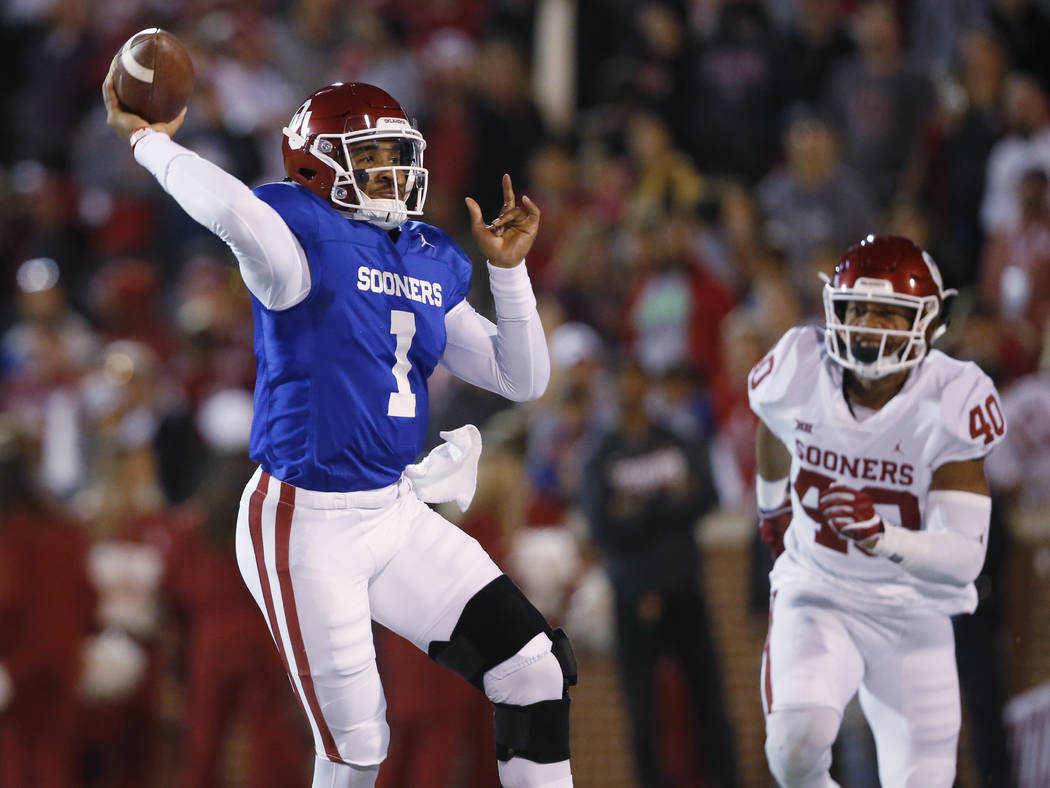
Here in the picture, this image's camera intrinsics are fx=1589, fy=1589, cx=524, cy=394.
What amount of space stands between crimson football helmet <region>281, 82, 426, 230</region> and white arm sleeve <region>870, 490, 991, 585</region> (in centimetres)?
153

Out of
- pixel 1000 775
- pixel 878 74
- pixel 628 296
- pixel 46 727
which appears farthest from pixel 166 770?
pixel 878 74

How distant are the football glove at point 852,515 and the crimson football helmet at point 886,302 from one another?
0.47 metres

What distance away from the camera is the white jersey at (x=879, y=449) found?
438 cm

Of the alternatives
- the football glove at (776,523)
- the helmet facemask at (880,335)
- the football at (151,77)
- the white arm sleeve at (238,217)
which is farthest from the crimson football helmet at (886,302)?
the football at (151,77)

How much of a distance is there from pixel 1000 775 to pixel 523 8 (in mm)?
5843

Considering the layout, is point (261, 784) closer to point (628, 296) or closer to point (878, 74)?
point (628, 296)

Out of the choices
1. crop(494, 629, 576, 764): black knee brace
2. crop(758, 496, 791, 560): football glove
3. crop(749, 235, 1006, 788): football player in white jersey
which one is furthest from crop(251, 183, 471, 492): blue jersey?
crop(758, 496, 791, 560): football glove

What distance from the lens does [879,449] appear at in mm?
4445

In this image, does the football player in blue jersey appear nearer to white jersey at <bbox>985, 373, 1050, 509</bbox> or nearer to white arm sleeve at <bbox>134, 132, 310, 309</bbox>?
white arm sleeve at <bbox>134, 132, 310, 309</bbox>

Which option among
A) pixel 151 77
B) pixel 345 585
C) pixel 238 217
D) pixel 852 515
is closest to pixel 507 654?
pixel 345 585

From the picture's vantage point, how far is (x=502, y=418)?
282 inches

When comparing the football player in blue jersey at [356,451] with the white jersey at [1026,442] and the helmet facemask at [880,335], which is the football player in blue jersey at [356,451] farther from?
the white jersey at [1026,442]

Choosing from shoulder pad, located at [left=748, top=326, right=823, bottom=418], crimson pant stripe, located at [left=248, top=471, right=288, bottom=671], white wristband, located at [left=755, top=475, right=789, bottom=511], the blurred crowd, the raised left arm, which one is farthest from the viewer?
the blurred crowd

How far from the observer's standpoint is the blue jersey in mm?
3773
